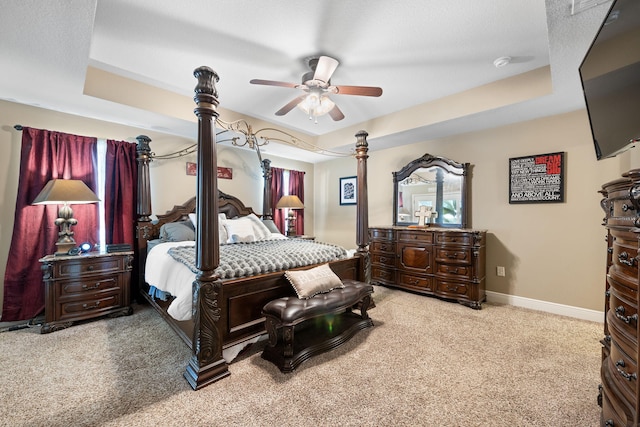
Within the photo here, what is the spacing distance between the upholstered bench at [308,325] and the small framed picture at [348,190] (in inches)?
111

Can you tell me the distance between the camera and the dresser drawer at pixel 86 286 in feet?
8.75

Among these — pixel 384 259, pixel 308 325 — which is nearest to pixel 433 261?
pixel 384 259

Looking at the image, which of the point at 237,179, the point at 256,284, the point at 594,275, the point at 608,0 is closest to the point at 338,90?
the point at 608,0

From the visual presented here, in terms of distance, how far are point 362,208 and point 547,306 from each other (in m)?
2.53

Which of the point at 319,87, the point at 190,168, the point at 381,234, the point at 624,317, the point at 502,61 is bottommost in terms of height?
the point at 624,317

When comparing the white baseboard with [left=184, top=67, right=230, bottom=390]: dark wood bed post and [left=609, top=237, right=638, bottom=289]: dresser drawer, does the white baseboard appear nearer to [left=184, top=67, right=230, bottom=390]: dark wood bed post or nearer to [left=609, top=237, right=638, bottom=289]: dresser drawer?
[left=609, top=237, right=638, bottom=289]: dresser drawer

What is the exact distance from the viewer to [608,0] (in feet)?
4.79

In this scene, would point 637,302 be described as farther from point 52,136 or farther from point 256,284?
point 52,136

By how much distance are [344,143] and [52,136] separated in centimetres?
378

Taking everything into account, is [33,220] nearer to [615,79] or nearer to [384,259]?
[384,259]

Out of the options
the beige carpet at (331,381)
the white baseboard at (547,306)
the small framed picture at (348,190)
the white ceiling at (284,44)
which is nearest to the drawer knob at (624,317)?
the beige carpet at (331,381)

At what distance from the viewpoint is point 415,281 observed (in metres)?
3.81

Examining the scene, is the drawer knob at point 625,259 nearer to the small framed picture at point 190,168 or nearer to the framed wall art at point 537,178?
the framed wall art at point 537,178

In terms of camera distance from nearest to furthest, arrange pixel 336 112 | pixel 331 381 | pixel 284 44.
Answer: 1. pixel 331 381
2. pixel 284 44
3. pixel 336 112
